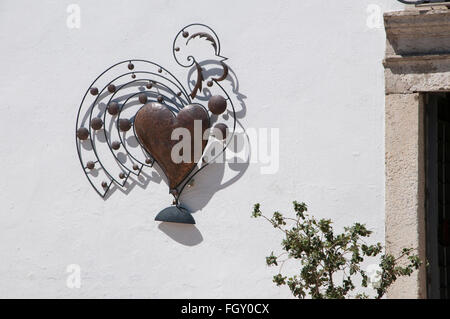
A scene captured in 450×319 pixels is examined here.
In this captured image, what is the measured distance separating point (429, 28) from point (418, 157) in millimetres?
781

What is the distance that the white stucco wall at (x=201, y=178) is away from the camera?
4984 mm

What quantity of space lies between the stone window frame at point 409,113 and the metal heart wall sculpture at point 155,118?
106 cm

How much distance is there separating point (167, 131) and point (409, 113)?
1.58 meters

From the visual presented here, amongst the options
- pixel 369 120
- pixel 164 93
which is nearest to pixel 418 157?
pixel 369 120

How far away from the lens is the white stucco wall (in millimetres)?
4984

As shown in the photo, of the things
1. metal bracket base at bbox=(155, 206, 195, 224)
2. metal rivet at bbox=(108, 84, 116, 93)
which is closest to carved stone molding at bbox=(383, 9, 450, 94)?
metal bracket base at bbox=(155, 206, 195, 224)

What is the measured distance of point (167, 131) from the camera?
5.33 m

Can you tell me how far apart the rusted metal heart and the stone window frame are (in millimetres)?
1224

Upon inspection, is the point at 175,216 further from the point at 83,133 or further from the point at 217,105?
the point at 83,133

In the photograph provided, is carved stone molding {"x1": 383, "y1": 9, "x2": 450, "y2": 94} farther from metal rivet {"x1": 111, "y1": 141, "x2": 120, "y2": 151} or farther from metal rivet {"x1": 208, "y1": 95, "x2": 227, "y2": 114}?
metal rivet {"x1": 111, "y1": 141, "x2": 120, "y2": 151}

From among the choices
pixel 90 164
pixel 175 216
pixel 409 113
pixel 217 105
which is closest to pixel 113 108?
pixel 90 164

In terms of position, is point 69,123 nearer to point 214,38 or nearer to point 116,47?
point 116,47

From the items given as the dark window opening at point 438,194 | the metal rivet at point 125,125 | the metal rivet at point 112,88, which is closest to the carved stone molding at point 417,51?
the dark window opening at point 438,194

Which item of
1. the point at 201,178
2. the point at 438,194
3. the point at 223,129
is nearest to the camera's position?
the point at 223,129
